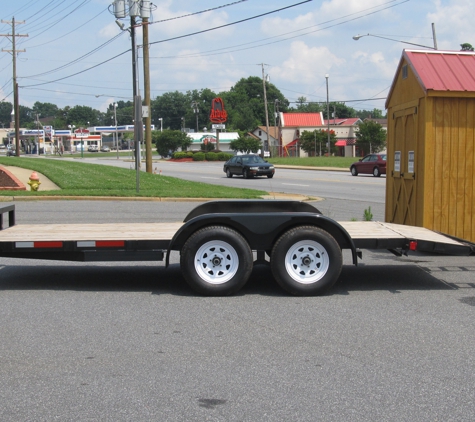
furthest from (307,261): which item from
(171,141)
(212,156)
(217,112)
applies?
(171,141)

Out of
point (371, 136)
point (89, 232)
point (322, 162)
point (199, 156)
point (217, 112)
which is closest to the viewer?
point (89, 232)

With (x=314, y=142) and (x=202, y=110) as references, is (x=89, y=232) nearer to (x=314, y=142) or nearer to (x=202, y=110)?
(x=314, y=142)

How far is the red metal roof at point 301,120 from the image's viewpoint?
110312 millimetres

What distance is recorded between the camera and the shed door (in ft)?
34.9

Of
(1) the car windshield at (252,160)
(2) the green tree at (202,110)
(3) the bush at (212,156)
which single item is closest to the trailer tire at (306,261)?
(1) the car windshield at (252,160)

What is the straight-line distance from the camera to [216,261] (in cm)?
744

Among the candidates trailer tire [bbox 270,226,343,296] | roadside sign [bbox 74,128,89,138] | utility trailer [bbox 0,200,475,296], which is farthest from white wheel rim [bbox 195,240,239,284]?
roadside sign [bbox 74,128,89,138]

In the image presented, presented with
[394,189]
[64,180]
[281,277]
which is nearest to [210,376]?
[281,277]

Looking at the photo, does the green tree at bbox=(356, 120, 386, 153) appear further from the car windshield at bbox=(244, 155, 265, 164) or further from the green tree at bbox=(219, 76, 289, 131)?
the green tree at bbox=(219, 76, 289, 131)

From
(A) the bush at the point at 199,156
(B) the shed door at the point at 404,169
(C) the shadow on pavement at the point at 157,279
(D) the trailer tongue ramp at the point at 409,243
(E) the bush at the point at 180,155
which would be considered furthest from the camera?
(E) the bush at the point at 180,155

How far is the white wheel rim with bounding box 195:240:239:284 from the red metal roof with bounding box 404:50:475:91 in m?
4.54

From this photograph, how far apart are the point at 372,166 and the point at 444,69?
29486 millimetres

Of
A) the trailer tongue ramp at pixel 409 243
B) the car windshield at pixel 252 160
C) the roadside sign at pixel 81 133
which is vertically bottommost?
the trailer tongue ramp at pixel 409 243

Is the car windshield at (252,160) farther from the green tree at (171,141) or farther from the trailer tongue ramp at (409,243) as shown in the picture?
the green tree at (171,141)
